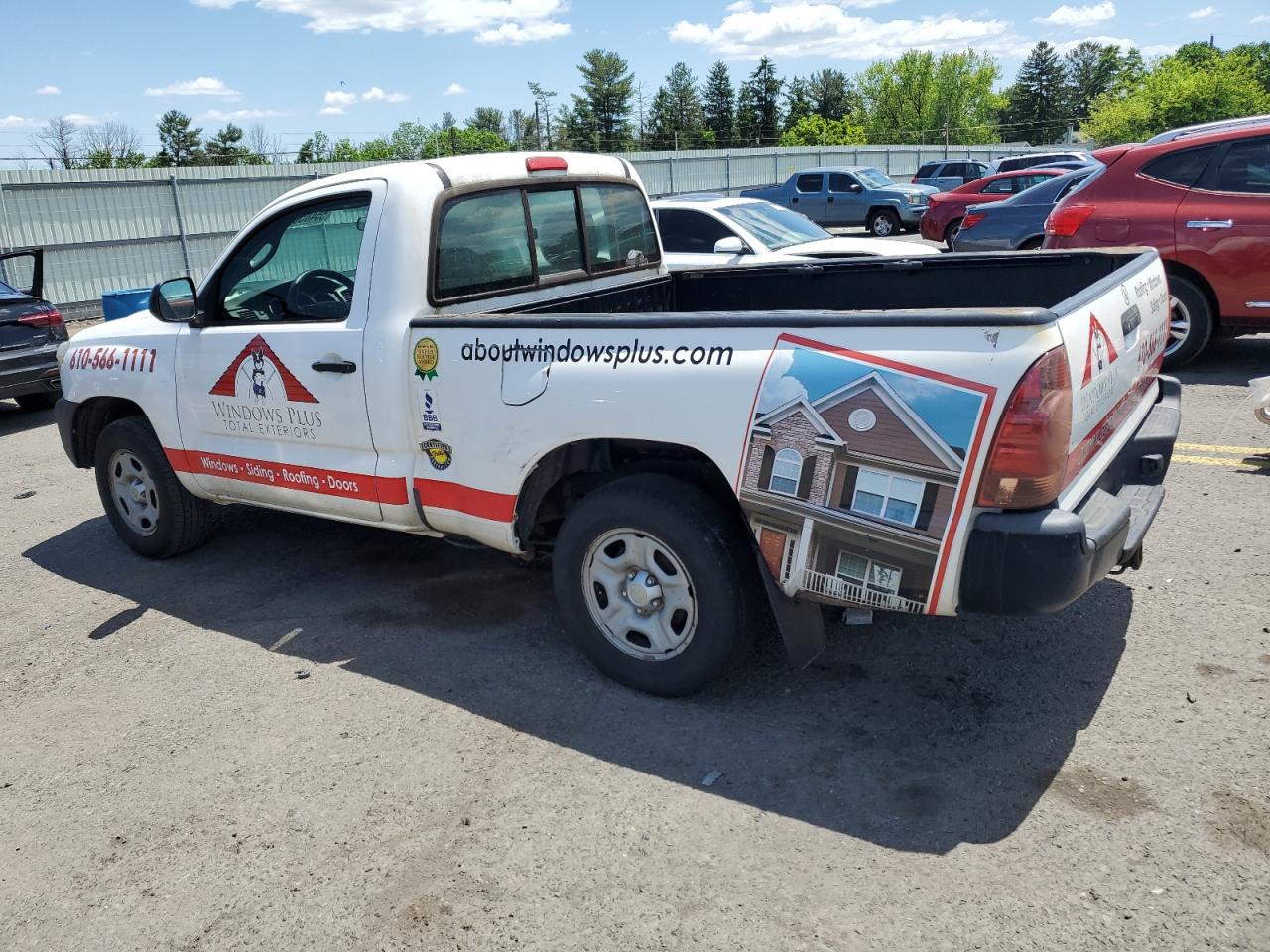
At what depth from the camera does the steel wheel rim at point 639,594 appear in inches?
146

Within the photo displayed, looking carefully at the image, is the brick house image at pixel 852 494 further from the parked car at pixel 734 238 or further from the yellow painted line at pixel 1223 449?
the parked car at pixel 734 238

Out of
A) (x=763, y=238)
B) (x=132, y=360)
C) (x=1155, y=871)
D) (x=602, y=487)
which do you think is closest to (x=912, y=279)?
(x=602, y=487)

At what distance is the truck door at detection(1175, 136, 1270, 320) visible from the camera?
7648mm

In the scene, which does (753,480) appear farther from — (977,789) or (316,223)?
(316,223)

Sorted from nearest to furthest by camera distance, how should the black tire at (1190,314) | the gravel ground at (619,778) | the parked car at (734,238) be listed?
1. the gravel ground at (619,778)
2. the black tire at (1190,314)
3. the parked car at (734,238)

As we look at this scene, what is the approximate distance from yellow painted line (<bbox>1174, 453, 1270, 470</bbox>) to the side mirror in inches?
220

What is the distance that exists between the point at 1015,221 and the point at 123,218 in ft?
47.8

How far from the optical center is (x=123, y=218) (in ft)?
58.9

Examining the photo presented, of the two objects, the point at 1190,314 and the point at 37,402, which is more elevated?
the point at 1190,314

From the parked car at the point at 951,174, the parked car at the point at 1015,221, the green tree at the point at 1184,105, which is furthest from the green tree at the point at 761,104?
the parked car at the point at 1015,221

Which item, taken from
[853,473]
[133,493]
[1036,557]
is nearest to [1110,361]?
[1036,557]

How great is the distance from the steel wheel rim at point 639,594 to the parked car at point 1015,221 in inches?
416

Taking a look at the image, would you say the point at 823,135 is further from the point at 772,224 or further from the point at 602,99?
the point at 772,224

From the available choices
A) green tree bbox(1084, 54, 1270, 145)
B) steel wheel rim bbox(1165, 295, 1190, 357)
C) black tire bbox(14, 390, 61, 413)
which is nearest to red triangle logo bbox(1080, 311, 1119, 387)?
Answer: steel wheel rim bbox(1165, 295, 1190, 357)
